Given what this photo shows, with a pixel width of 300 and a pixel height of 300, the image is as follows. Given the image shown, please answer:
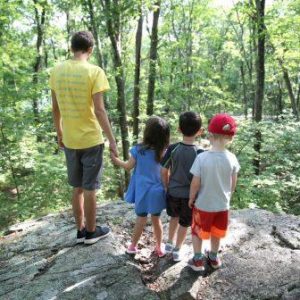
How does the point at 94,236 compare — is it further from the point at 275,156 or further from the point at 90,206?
the point at 275,156

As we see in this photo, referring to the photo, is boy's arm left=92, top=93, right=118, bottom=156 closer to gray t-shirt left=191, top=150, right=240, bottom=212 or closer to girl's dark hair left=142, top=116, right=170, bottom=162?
girl's dark hair left=142, top=116, right=170, bottom=162

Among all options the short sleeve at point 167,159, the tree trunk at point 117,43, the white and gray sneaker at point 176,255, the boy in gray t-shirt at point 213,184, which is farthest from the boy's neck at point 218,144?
the tree trunk at point 117,43

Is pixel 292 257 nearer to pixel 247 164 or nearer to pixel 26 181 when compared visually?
pixel 247 164

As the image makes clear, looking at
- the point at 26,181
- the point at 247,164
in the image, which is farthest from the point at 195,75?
the point at 26,181

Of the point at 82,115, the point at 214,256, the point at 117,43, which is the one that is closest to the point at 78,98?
the point at 82,115

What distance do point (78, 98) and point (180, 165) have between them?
4.03 feet

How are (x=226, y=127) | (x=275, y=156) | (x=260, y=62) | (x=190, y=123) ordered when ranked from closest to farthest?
(x=226, y=127) → (x=190, y=123) → (x=275, y=156) → (x=260, y=62)

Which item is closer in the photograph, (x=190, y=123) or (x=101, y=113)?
(x=190, y=123)

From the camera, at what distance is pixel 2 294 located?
133 inches

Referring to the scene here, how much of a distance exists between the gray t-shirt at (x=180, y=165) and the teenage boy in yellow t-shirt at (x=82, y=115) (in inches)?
24.5

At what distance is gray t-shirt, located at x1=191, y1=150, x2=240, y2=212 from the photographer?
10.5ft

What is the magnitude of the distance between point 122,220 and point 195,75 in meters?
8.60

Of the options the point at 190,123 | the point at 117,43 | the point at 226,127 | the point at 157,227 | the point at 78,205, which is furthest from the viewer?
the point at 117,43

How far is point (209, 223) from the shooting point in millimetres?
3342
